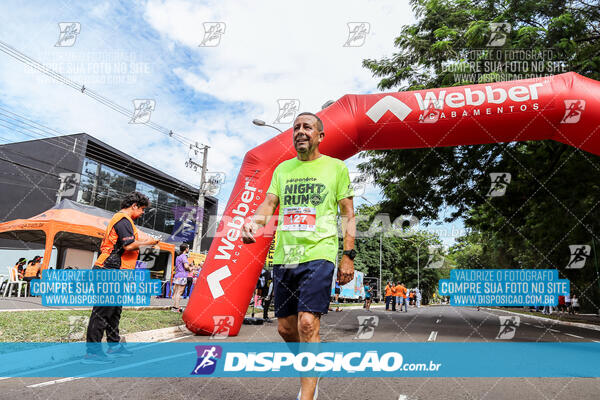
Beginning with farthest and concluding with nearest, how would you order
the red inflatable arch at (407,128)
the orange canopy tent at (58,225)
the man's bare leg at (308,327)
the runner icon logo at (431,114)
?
the orange canopy tent at (58,225), the runner icon logo at (431,114), the red inflatable arch at (407,128), the man's bare leg at (308,327)

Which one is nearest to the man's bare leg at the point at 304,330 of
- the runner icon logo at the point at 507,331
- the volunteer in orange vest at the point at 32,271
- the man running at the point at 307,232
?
the man running at the point at 307,232

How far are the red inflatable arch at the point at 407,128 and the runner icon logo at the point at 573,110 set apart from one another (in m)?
→ 0.01

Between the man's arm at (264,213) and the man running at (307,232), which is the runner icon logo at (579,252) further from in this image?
the man's arm at (264,213)

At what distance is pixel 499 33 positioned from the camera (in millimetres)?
9953

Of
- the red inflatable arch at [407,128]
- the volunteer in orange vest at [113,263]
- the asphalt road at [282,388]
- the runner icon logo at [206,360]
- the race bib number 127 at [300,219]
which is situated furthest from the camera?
the red inflatable arch at [407,128]

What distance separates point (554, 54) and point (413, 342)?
7.87 metres

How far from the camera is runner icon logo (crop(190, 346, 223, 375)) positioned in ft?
13.1

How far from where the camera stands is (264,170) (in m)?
6.68

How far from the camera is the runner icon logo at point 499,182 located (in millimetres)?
12245

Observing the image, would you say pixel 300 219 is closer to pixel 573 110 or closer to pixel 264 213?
pixel 264 213

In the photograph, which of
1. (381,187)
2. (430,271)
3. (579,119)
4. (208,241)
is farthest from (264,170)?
(430,271)

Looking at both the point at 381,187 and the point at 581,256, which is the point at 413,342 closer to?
the point at 381,187

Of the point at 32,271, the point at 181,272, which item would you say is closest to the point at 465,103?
the point at 181,272

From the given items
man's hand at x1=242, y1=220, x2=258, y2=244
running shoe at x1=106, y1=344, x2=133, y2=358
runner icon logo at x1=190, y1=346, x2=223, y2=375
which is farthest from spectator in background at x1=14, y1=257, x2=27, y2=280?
man's hand at x1=242, y1=220, x2=258, y2=244
